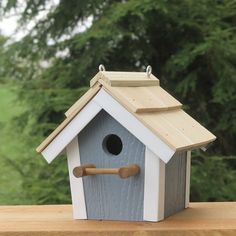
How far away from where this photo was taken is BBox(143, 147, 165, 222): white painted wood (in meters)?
1.35

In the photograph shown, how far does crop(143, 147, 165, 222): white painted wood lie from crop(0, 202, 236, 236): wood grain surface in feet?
0.07

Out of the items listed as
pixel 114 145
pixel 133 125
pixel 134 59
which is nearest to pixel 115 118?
pixel 133 125

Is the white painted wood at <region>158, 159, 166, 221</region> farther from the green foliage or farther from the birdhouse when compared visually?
the green foliage

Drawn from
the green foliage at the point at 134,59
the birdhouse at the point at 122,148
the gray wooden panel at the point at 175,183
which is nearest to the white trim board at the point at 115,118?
the birdhouse at the point at 122,148

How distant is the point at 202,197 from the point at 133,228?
1.20 metres

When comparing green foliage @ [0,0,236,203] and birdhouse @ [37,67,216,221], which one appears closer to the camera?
birdhouse @ [37,67,216,221]

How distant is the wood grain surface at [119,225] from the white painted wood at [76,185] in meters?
0.02

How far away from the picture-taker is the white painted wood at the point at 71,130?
4.53ft

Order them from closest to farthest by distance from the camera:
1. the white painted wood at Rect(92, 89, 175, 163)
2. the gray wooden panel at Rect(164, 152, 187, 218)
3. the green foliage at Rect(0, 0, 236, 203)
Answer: the white painted wood at Rect(92, 89, 175, 163) < the gray wooden panel at Rect(164, 152, 187, 218) < the green foliage at Rect(0, 0, 236, 203)

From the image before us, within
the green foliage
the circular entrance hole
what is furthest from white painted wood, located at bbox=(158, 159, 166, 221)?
the green foliage

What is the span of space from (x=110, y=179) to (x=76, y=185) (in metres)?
0.09

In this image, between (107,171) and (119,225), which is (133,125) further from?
(119,225)

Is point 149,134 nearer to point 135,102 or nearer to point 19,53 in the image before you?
point 135,102

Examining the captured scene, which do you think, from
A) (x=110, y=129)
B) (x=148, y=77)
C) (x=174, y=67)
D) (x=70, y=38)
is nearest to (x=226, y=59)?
(x=174, y=67)
